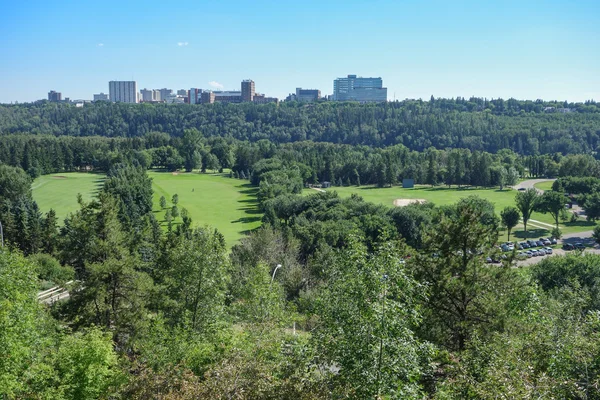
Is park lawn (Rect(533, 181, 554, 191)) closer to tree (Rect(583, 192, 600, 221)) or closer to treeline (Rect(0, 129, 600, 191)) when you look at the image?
treeline (Rect(0, 129, 600, 191))

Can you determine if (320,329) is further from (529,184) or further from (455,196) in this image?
(529,184)

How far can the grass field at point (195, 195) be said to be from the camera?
70.5m

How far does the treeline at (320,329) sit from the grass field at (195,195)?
3603 cm

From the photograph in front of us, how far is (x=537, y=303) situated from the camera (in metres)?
16.0

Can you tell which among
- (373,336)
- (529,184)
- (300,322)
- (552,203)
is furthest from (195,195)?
(373,336)

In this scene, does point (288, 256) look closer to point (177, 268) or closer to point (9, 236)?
point (177, 268)

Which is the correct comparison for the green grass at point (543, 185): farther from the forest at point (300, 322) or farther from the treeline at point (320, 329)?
the treeline at point (320, 329)

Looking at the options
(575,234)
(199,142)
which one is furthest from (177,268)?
(199,142)

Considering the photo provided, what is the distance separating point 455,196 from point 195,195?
4713cm

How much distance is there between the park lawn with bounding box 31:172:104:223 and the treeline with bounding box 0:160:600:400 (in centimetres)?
5092

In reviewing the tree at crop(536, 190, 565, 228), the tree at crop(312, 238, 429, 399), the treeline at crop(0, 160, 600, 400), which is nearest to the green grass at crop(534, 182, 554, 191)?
the tree at crop(536, 190, 565, 228)

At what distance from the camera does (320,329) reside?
11609mm

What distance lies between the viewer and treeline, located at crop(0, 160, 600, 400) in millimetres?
9820

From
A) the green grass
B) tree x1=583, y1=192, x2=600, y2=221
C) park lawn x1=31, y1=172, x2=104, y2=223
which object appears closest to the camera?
tree x1=583, y1=192, x2=600, y2=221
